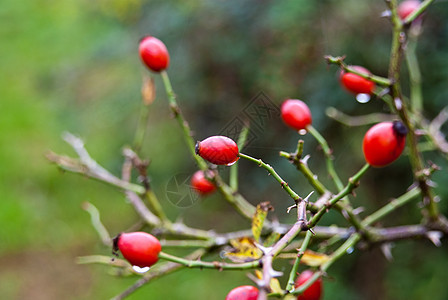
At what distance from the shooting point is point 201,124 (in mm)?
2262

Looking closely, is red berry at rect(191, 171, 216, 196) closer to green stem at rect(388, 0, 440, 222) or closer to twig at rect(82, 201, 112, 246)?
twig at rect(82, 201, 112, 246)

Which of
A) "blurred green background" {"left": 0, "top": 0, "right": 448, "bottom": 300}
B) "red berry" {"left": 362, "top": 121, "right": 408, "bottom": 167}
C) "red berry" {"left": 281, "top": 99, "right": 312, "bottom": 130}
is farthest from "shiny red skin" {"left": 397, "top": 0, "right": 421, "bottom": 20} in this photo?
"red berry" {"left": 362, "top": 121, "right": 408, "bottom": 167}

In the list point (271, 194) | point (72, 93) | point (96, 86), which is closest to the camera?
point (271, 194)

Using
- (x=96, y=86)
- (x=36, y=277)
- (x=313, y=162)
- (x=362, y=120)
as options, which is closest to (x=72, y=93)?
(x=96, y=86)

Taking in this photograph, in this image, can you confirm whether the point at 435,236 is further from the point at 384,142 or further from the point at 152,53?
the point at 152,53

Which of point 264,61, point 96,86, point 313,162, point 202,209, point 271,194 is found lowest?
point 202,209

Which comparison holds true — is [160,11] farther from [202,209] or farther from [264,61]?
[202,209]

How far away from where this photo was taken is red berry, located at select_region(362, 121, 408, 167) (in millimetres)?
653

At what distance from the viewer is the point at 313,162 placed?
74.3 inches

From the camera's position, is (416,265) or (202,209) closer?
(416,265)

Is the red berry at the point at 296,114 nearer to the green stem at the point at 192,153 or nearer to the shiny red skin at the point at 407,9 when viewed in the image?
the green stem at the point at 192,153

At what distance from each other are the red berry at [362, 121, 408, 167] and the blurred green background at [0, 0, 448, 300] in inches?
17.2

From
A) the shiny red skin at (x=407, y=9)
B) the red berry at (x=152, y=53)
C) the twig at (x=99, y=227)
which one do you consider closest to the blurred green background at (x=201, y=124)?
the twig at (x=99, y=227)

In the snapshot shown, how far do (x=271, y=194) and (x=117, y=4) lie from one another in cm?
108
